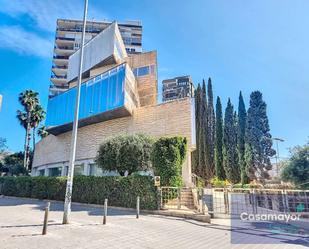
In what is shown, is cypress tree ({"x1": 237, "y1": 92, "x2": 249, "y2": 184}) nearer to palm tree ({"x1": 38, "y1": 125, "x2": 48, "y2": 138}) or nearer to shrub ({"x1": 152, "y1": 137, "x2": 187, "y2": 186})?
shrub ({"x1": 152, "y1": 137, "x2": 187, "y2": 186})

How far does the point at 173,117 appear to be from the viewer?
81.4ft

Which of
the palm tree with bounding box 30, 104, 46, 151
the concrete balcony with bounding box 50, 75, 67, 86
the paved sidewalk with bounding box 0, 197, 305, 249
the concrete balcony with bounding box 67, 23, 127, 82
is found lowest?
the paved sidewalk with bounding box 0, 197, 305, 249

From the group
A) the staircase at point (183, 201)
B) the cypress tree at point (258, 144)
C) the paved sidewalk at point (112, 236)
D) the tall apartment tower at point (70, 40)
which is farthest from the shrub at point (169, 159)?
the tall apartment tower at point (70, 40)

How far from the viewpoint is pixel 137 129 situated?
2688 centimetres

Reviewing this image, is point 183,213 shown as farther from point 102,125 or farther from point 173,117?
point 102,125

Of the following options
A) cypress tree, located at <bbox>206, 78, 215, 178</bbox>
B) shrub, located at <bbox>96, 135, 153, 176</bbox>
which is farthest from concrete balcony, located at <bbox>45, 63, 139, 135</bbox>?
cypress tree, located at <bbox>206, 78, 215, 178</bbox>

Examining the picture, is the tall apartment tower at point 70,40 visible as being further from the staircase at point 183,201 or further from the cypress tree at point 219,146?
the staircase at point 183,201

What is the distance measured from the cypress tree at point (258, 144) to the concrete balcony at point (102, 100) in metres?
16.8

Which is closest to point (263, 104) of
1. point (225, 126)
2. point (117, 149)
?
point (225, 126)

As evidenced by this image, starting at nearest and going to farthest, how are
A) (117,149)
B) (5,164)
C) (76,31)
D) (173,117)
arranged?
(117,149), (173,117), (5,164), (76,31)

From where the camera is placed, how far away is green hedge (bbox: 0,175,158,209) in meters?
14.8

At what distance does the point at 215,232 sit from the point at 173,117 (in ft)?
52.7

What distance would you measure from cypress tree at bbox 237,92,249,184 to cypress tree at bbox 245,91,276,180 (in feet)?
1.70

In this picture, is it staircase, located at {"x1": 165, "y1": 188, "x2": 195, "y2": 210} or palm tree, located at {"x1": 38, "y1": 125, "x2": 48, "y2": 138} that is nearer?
staircase, located at {"x1": 165, "y1": 188, "x2": 195, "y2": 210}
